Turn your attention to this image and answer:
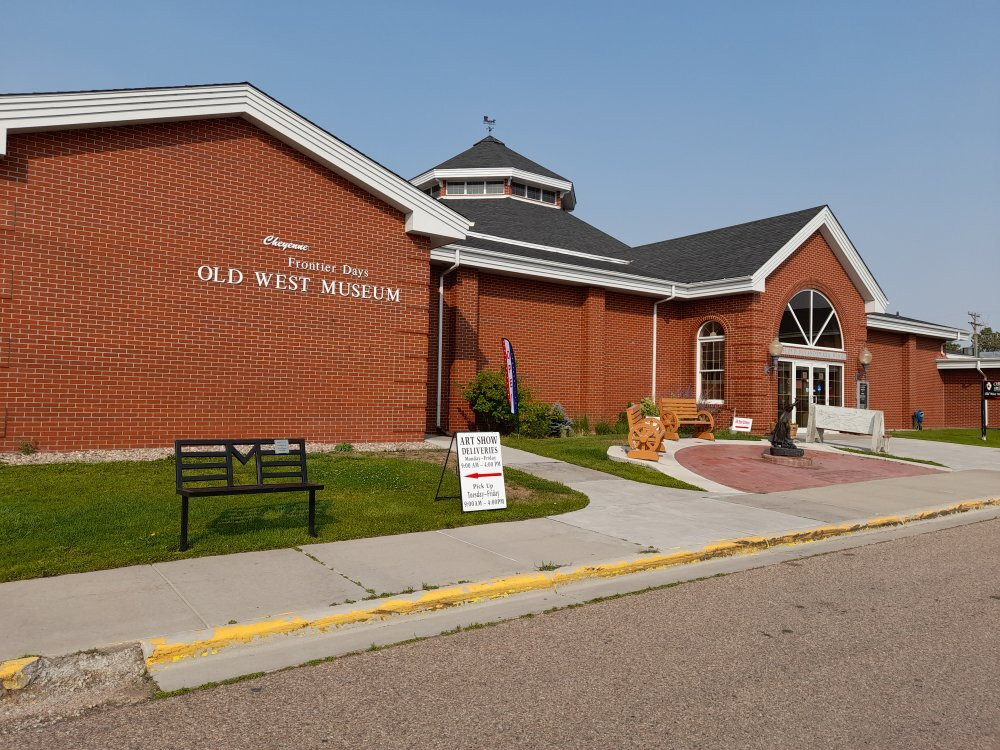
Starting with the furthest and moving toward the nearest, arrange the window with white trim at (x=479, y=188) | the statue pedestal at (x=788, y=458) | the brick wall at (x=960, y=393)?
1. the brick wall at (x=960, y=393)
2. the window with white trim at (x=479, y=188)
3. the statue pedestal at (x=788, y=458)

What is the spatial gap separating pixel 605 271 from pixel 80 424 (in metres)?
13.6

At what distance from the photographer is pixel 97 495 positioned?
877 cm

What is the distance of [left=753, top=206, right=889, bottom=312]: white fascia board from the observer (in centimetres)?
2148

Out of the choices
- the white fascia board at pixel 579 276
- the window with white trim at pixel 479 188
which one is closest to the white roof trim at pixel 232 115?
the white fascia board at pixel 579 276

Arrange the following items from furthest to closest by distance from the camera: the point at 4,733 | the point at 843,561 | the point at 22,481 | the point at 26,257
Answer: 1. the point at 26,257
2. the point at 22,481
3. the point at 843,561
4. the point at 4,733

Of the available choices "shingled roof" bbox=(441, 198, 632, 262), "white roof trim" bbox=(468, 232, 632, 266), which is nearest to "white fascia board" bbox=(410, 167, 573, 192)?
"shingled roof" bbox=(441, 198, 632, 262)

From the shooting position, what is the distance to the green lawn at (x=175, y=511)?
21.2 feet

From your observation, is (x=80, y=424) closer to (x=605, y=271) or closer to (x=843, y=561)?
(x=843, y=561)

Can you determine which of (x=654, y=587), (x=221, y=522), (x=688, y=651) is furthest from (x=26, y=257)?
(x=688, y=651)

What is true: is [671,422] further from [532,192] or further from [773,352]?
[532,192]

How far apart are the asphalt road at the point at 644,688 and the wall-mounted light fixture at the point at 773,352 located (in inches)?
634

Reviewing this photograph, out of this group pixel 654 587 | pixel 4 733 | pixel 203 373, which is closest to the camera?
pixel 4 733

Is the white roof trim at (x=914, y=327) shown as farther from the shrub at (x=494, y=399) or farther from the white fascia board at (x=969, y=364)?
the shrub at (x=494, y=399)

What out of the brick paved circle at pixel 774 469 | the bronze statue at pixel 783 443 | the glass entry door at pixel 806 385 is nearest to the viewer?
the brick paved circle at pixel 774 469
